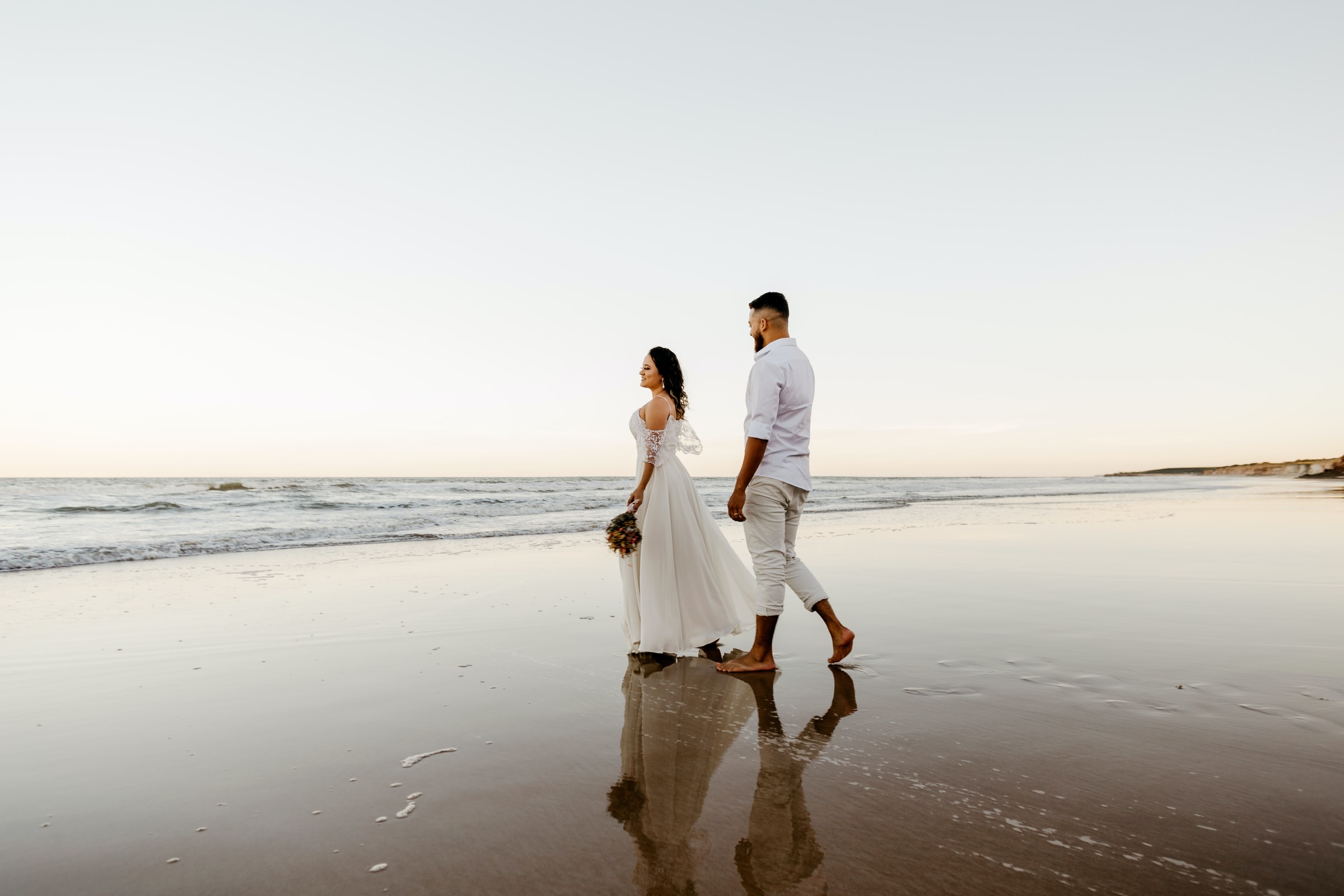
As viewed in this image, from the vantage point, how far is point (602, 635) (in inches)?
202

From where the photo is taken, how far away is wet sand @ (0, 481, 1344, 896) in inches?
79.4

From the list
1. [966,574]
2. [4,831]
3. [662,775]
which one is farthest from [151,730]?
[966,574]

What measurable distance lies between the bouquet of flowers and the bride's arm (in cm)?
15

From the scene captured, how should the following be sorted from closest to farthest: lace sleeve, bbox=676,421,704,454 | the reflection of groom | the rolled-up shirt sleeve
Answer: the reflection of groom, the rolled-up shirt sleeve, lace sleeve, bbox=676,421,704,454

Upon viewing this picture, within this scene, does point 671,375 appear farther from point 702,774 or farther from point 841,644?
point 702,774

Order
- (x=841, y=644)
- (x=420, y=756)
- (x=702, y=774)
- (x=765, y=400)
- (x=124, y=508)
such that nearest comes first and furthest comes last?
(x=702, y=774) → (x=420, y=756) → (x=765, y=400) → (x=841, y=644) → (x=124, y=508)

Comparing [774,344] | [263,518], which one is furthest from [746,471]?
[263,518]

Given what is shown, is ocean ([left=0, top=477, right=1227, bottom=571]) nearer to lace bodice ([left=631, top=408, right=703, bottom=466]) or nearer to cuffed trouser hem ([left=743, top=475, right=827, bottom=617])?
lace bodice ([left=631, top=408, right=703, bottom=466])

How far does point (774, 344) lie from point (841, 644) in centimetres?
187

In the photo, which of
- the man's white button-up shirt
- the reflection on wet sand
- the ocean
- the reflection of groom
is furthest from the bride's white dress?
the ocean

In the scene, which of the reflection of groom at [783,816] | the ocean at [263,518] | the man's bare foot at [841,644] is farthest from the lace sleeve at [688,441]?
the ocean at [263,518]

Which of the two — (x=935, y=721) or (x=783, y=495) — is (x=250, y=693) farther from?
(x=935, y=721)

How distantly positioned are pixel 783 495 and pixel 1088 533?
888 centimetres

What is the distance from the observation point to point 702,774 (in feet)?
8.89
